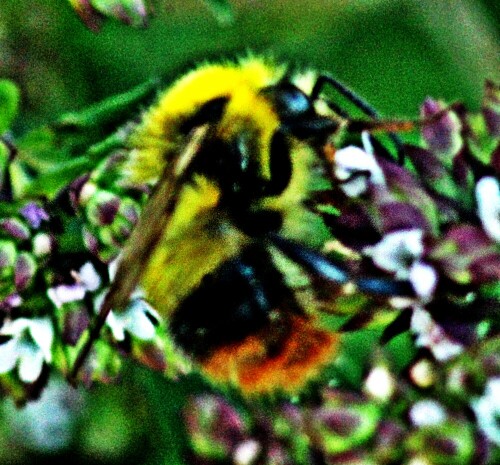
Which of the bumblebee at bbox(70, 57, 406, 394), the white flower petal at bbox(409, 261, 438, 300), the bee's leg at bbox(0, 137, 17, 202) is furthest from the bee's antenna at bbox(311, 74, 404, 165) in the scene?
the bee's leg at bbox(0, 137, 17, 202)

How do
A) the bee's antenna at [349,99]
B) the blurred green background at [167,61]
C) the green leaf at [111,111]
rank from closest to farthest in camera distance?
the bee's antenna at [349,99]
the green leaf at [111,111]
the blurred green background at [167,61]

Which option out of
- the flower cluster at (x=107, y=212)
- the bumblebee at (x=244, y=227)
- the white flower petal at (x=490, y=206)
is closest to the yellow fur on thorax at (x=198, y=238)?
the bumblebee at (x=244, y=227)

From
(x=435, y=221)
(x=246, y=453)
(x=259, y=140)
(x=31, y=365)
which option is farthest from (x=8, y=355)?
(x=435, y=221)

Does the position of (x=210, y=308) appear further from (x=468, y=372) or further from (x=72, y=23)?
(x=72, y=23)

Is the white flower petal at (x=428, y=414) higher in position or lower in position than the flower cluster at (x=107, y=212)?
lower

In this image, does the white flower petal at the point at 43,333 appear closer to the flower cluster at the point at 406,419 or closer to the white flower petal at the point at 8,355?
the white flower petal at the point at 8,355

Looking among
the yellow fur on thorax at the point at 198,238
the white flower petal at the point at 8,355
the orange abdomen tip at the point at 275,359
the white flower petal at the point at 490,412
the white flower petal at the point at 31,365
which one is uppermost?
the yellow fur on thorax at the point at 198,238

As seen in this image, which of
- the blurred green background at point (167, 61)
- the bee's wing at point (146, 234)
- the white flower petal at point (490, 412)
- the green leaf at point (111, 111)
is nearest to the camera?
the bee's wing at point (146, 234)
